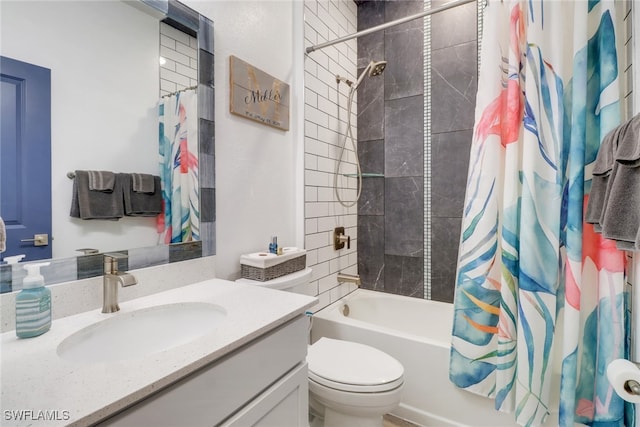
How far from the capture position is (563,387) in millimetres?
1143

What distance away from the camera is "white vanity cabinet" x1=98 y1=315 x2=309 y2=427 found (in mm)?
549

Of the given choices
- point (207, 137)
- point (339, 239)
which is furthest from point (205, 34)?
point (339, 239)

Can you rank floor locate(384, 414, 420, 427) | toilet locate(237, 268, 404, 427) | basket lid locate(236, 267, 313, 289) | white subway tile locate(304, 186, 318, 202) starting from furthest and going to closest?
white subway tile locate(304, 186, 318, 202), floor locate(384, 414, 420, 427), basket lid locate(236, 267, 313, 289), toilet locate(237, 268, 404, 427)

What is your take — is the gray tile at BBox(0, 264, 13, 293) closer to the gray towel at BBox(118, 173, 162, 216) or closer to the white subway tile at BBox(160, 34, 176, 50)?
the gray towel at BBox(118, 173, 162, 216)

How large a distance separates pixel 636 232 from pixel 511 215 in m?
0.43

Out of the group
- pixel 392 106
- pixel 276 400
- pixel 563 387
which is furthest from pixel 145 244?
pixel 392 106

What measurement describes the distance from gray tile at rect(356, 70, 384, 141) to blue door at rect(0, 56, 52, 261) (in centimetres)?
198

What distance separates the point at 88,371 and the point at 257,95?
1.29 m

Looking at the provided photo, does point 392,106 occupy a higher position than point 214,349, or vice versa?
point 392,106

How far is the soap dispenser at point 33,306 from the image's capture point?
67cm

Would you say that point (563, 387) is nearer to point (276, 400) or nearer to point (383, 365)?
point (383, 365)

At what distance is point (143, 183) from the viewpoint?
3.26ft

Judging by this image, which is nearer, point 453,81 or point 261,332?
point 261,332

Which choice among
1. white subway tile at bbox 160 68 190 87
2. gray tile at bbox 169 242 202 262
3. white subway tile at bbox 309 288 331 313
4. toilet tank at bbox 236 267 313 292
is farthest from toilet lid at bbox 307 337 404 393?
white subway tile at bbox 160 68 190 87
